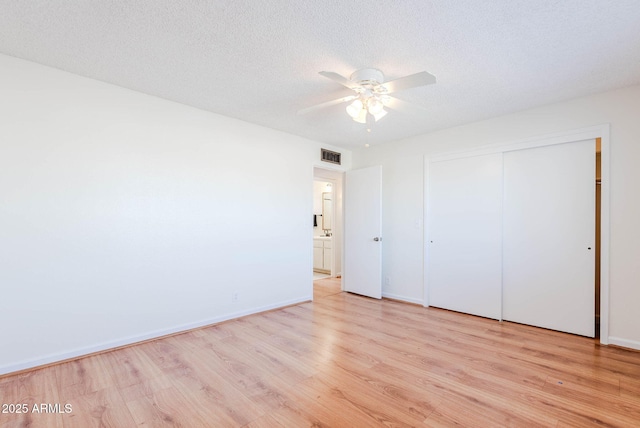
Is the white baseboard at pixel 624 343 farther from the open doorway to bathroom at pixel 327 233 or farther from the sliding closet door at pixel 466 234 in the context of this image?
the open doorway to bathroom at pixel 327 233

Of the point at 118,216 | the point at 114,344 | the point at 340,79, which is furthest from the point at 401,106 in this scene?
the point at 114,344

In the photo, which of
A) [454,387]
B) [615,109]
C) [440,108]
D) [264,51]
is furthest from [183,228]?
[615,109]

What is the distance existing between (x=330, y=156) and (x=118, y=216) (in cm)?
310

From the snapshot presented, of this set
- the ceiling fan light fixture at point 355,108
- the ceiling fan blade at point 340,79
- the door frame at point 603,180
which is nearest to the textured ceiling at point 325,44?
the ceiling fan blade at point 340,79

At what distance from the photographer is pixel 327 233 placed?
23.8 ft

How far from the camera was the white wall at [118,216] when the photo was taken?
2.34 metres

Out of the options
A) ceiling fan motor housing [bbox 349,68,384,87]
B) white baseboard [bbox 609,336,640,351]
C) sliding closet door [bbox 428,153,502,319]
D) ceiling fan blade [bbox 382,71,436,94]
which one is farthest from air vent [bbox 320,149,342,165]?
white baseboard [bbox 609,336,640,351]

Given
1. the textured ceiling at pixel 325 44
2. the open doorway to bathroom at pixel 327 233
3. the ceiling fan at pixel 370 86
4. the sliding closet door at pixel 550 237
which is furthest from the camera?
the open doorway to bathroom at pixel 327 233

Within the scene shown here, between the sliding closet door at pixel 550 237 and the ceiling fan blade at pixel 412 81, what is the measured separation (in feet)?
7.08

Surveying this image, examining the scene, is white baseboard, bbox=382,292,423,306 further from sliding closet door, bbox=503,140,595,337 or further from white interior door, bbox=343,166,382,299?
sliding closet door, bbox=503,140,595,337

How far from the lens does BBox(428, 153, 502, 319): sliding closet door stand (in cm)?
366

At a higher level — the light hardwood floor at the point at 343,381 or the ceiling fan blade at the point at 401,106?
A: the ceiling fan blade at the point at 401,106

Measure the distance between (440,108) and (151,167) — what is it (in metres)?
3.15

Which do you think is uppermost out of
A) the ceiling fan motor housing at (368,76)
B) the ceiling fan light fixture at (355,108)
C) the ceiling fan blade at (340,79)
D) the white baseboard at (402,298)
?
the ceiling fan motor housing at (368,76)
